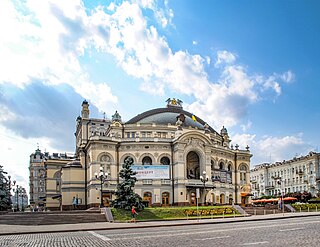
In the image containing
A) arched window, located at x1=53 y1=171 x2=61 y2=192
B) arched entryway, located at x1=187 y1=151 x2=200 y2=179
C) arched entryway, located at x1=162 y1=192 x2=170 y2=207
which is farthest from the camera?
arched window, located at x1=53 y1=171 x2=61 y2=192

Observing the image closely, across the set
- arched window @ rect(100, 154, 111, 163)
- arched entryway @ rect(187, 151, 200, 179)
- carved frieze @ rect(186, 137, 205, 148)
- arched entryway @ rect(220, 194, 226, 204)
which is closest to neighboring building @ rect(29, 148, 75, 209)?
arched window @ rect(100, 154, 111, 163)

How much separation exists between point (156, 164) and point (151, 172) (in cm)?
200

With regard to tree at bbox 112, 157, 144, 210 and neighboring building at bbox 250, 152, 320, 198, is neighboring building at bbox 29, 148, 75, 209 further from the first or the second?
neighboring building at bbox 250, 152, 320, 198

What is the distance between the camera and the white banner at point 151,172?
217 ft

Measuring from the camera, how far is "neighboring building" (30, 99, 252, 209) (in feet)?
217

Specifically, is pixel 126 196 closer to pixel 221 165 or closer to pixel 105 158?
pixel 105 158

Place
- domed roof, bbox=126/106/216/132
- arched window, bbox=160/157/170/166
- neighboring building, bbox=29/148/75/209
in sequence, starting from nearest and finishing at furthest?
arched window, bbox=160/157/170/166, domed roof, bbox=126/106/216/132, neighboring building, bbox=29/148/75/209

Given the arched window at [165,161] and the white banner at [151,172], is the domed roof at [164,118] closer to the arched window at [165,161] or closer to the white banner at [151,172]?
the arched window at [165,161]

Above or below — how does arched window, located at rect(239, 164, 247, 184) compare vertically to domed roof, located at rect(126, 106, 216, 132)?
below

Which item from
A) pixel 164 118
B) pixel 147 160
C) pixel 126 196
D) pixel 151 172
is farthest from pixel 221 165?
pixel 126 196

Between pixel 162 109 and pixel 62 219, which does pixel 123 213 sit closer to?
pixel 62 219

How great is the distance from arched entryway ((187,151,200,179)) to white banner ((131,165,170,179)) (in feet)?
21.8

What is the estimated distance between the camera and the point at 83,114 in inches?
3740

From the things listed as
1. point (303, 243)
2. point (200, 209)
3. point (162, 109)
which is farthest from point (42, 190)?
point (303, 243)
